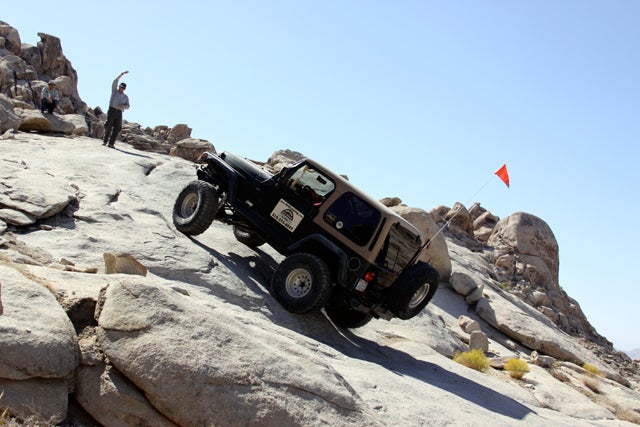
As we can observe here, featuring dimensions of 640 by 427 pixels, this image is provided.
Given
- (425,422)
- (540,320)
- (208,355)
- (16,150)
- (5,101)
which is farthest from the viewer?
(540,320)

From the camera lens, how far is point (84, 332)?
498 centimetres

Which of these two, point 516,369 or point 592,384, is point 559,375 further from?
point 516,369

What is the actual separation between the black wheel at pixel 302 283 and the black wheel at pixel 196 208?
5.44 feet

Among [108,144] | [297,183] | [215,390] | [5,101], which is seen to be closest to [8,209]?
[297,183]

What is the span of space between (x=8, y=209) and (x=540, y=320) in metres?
14.8

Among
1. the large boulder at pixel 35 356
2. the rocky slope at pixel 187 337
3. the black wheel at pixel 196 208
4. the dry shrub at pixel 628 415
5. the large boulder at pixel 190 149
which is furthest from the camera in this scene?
the large boulder at pixel 190 149

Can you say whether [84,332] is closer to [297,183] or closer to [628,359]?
[297,183]

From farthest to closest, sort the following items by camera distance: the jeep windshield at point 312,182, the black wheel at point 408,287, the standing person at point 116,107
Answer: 1. the standing person at point 116,107
2. the jeep windshield at point 312,182
3. the black wheel at point 408,287

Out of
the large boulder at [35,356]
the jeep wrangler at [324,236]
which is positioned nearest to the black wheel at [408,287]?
the jeep wrangler at [324,236]

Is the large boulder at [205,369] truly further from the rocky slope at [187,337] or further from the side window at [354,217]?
the side window at [354,217]

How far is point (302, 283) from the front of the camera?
9.64m

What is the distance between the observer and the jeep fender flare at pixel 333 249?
9453 mm

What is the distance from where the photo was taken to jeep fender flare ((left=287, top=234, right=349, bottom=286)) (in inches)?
372

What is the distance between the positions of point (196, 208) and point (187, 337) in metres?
5.91
